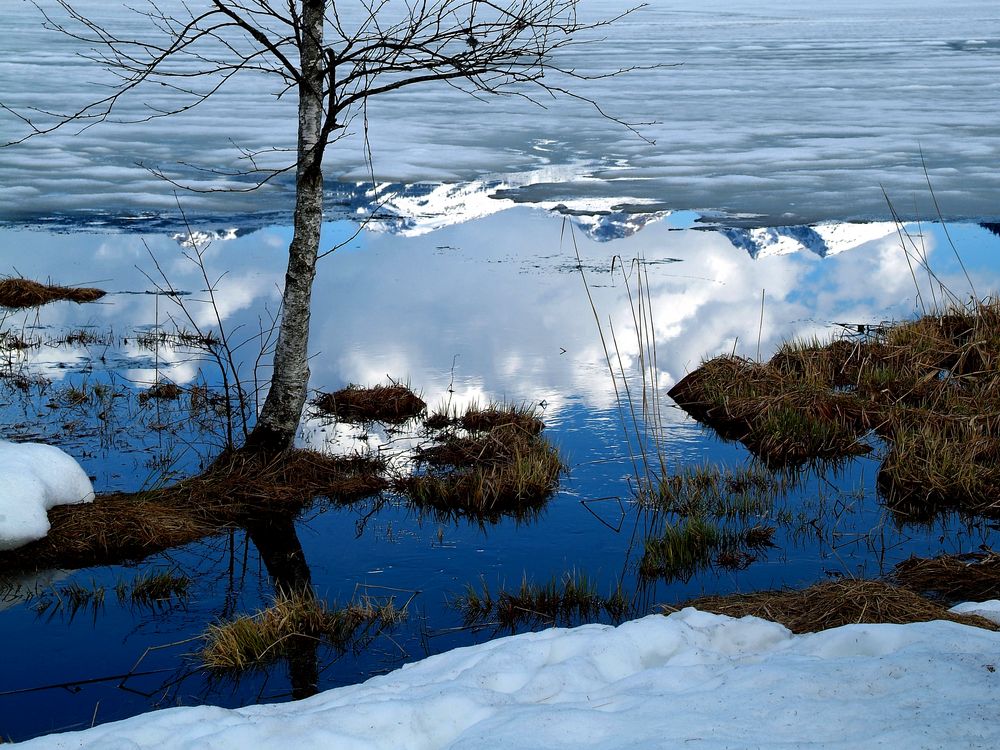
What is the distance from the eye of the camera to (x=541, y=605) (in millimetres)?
5230

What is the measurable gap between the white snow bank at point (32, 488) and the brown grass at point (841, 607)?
10.7 feet

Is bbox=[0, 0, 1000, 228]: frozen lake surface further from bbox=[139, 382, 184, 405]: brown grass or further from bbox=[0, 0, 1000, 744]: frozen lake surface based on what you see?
bbox=[139, 382, 184, 405]: brown grass

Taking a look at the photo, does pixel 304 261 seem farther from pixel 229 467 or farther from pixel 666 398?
pixel 666 398

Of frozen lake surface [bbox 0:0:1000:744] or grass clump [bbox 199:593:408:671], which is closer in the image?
grass clump [bbox 199:593:408:671]

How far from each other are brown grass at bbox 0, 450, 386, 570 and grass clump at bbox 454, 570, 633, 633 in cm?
166

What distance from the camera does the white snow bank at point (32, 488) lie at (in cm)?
556

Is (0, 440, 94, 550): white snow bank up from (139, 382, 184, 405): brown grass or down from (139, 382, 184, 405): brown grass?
down

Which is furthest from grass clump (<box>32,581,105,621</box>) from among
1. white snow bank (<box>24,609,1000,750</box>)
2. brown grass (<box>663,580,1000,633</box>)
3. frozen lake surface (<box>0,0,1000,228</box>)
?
frozen lake surface (<box>0,0,1000,228</box>)

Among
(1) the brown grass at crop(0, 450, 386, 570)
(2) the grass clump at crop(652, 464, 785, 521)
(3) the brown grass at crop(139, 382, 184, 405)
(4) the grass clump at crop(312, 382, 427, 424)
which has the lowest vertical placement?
(2) the grass clump at crop(652, 464, 785, 521)

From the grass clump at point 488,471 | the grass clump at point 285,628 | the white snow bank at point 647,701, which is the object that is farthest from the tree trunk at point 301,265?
the white snow bank at point 647,701

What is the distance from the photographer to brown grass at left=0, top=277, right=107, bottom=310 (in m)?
11.1

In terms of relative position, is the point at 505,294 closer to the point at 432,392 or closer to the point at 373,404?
the point at 432,392

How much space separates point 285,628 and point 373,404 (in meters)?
3.50

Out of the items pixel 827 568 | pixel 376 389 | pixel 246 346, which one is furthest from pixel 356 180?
pixel 827 568
